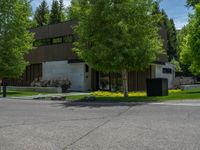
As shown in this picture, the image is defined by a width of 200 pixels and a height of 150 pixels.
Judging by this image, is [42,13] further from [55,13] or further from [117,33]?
[117,33]

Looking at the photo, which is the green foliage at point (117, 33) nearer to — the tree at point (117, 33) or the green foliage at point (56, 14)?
the tree at point (117, 33)

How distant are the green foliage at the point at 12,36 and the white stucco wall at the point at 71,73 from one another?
219 inches

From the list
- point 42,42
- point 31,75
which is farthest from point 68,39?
point 31,75

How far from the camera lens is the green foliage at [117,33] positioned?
26188 mm

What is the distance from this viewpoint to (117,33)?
26406mm

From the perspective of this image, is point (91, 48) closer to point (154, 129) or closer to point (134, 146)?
point (154, 129)

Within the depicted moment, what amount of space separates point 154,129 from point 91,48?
16029 mm

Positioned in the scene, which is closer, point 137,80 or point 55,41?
point 137,80

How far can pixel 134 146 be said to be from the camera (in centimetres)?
906

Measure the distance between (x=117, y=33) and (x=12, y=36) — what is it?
1524 cm

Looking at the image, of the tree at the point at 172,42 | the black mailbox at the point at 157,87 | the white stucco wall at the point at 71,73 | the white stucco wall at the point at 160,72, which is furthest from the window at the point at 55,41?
the tree at the point at 172,42

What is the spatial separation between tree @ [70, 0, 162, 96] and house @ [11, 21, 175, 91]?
13639 millimetres

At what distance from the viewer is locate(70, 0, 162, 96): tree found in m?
26.2

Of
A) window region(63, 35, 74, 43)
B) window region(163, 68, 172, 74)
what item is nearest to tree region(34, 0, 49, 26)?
window region(63, 35, 74, 43)
